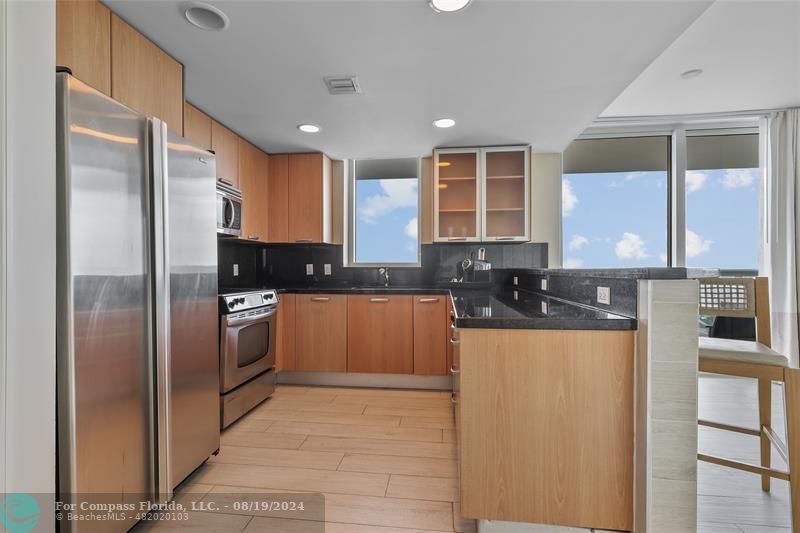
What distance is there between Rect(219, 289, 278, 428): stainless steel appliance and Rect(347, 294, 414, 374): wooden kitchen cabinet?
69cm

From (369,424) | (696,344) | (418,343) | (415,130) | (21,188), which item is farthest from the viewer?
(418,343)

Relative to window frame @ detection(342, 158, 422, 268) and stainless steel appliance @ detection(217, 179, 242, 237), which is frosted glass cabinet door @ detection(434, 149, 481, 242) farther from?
stainless steel appliance @ detection(217, 179, 242, 237)

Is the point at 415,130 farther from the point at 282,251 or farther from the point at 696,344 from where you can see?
the point at 696,344

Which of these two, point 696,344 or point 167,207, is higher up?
point 167,207

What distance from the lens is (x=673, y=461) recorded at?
115 cm

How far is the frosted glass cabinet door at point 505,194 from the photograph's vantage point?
10.9ft

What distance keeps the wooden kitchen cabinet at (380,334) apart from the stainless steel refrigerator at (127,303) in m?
1.52

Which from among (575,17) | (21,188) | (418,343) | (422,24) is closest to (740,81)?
(575,17)

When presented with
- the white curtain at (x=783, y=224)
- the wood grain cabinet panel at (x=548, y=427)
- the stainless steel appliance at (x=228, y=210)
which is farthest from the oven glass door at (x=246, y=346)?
the white curtain at (x=783, y=224)

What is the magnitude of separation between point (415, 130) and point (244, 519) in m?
2.73

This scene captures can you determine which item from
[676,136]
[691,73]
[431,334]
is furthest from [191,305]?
[676,136]

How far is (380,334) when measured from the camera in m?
3.22

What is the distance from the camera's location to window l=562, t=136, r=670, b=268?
3533 mm

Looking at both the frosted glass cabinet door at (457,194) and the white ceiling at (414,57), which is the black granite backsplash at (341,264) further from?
the white ceiling at (414,57)
